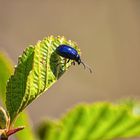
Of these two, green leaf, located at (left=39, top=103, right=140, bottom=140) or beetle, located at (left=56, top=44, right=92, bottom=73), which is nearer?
beetle, located at (left=56, top=44, right=92, bottom=73)

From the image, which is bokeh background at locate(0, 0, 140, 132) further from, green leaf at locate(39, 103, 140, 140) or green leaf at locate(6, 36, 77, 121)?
green leaf at locate(6, 36, 77, 121)

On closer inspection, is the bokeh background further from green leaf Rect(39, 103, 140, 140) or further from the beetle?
the beetle

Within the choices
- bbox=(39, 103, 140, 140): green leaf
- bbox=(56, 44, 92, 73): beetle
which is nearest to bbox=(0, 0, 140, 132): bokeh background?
bbox=(39, 103, 140, 140): green leaf

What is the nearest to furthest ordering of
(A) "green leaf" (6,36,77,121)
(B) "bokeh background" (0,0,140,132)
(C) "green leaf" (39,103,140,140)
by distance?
(A) "green leaf" (6,36,77,121) < (C) "green leaf" (39,103,140,140) < (B) "bokeh background" (0,0,140,132)

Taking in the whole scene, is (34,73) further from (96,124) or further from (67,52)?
(96,124)

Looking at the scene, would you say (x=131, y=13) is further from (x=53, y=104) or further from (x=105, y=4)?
(x=53, y=104)

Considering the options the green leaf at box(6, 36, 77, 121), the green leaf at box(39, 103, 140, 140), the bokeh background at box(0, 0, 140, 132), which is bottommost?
the green leaf at box(6, 36, 77, 121)

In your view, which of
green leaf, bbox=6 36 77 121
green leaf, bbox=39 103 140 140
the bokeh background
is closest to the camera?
green leaf, bbox=6 36 77 121

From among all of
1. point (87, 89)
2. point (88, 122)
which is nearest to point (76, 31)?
point (87, 89)

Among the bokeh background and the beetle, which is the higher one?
the bokeh background
